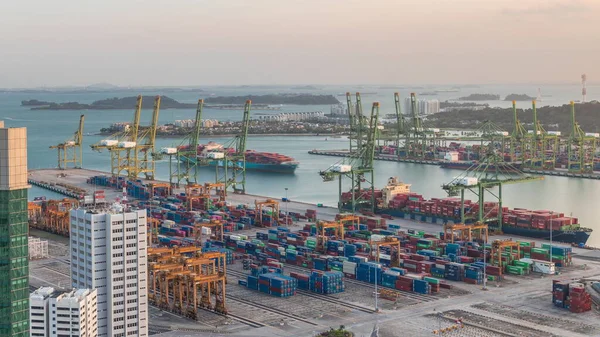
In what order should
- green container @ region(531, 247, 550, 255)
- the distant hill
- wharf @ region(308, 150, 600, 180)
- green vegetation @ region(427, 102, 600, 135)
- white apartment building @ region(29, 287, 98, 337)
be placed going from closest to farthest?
white apartment building @ region(29, 287, 98, 337) → green container @ region(531, 247, 550, 255) → wharf @ region(308, 150, 600, 180) → green vegetation @ region(427, 102, 600, 135) → the distant hill

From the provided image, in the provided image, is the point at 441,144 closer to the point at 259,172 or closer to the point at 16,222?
the point at 259,172

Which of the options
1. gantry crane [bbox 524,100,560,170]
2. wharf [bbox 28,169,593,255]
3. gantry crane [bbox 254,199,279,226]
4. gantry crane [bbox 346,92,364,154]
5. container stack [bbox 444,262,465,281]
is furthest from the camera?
gantry crane [bbox 524,100,560,170]

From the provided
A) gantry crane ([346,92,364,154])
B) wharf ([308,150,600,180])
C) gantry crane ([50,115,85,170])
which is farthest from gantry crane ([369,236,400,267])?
gantry crane ([50,115,85,170])

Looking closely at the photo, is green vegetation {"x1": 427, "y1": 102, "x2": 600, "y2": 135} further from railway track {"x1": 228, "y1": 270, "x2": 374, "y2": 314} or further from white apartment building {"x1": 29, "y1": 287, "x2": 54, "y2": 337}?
white apartment building {"x1": 29, "y1": 287, "x2": 54, "y2": 337}

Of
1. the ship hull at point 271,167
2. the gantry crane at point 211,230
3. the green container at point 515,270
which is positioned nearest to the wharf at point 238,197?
the green container at point 515,270

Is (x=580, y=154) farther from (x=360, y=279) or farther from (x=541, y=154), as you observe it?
(x=360, y=279)

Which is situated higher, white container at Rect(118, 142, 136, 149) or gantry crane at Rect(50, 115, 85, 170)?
white container at Rect(118, 142, 136, 149)

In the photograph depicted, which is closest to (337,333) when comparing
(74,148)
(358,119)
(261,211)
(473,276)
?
(473,276)

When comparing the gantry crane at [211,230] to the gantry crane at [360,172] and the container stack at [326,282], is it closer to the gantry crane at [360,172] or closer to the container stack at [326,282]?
the container stack at [326,282]
